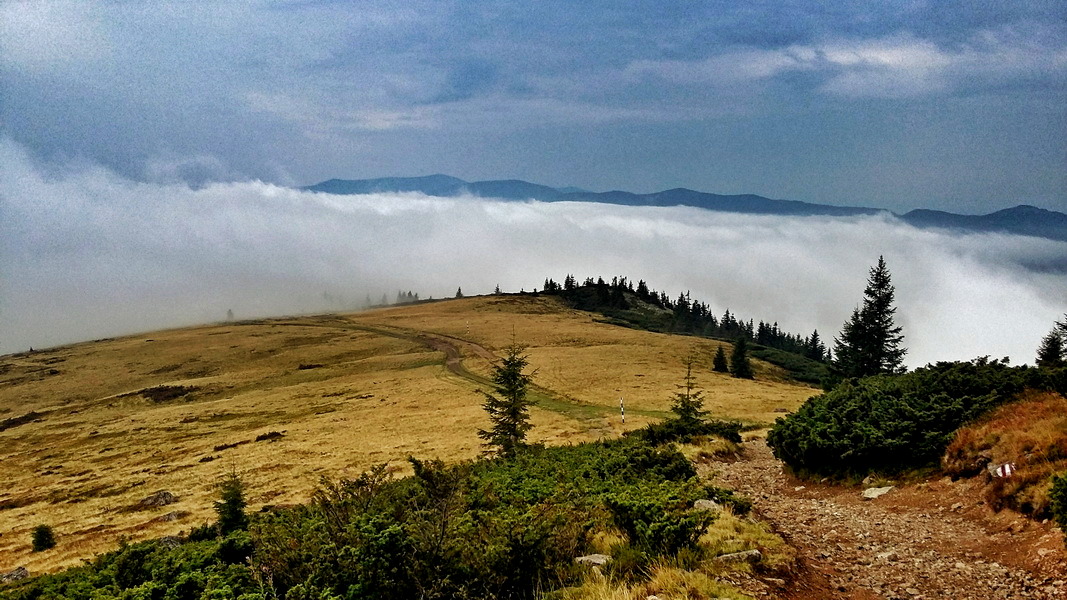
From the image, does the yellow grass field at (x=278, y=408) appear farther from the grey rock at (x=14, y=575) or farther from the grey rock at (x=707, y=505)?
the grey rock at (x=707, y=505)

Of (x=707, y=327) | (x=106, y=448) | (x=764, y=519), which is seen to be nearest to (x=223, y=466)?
(x=106, y=448)

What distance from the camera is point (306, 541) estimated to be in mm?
8844

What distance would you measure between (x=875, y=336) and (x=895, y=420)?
49451 mm

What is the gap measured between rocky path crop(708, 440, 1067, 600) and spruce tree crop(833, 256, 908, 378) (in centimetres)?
5068

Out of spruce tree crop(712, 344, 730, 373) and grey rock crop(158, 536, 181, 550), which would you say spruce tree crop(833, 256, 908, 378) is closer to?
spruce tree crop(712, 344, 730, 373)

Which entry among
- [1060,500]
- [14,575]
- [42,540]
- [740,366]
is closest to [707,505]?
[1060,500]

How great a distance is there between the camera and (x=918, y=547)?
991cm

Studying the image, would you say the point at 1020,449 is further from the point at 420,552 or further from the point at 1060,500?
the point at 420,552

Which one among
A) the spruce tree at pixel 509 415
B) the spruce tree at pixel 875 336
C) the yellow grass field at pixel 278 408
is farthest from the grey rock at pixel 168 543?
the spruce tree at pixel 875 336

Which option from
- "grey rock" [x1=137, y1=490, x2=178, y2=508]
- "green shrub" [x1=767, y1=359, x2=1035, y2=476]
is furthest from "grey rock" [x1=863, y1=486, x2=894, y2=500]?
"grey rock" [x1=137, y1=490, x2=178, y2=508]

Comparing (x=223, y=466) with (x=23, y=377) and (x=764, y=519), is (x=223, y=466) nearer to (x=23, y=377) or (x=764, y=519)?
(x=764, y=519)

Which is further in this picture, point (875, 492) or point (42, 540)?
point (42, 540)

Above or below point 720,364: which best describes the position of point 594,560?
above

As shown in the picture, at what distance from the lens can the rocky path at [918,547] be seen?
25.9 feet
